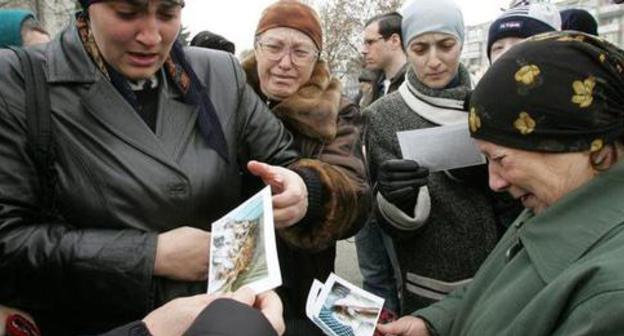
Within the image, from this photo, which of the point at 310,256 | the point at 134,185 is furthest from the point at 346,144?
the point at 134,185

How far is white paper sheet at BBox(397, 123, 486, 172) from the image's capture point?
231 cm

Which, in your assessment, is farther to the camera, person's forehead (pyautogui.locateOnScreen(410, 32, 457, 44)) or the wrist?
person's forehead (pyautogui.locateOnScreen(410, 32, 457, 44))

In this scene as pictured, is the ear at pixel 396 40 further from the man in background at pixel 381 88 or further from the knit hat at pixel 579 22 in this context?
the knit hat at pixel 579 22

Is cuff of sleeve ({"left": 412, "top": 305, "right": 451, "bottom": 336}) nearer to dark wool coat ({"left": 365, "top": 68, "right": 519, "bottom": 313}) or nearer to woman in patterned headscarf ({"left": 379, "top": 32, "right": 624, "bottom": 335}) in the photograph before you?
woman in patterned headscarf ({"left": 379, "top": 32, "right": 624, "bottom": 335})

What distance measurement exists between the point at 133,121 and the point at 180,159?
17 cm

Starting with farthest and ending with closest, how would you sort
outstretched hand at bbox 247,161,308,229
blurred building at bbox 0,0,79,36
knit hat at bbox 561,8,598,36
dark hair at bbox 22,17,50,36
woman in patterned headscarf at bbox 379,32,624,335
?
1. blurred building at bbox 0,0,79,36
2. dark hair at bbox 22,17,50,36
3. knit hat at bbox 561,8,598,36
4. outstretched hand at bbox 247,161,308,229
5. woman in patterned headscarf at bbox 379,32,624,335

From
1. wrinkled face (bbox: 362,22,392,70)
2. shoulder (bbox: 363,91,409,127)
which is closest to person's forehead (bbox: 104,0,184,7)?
shoulder (bbox: 363,91,409,127)

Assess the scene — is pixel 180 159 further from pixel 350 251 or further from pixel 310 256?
pixel 350 251

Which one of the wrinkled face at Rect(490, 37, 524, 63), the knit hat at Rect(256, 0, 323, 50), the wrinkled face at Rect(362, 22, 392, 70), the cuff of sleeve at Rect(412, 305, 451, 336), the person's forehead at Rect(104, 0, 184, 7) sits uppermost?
the person's forehead at Rect(104, 0, 184, 7)

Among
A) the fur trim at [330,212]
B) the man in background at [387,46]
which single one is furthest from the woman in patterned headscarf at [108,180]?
the man in background at [387,46]

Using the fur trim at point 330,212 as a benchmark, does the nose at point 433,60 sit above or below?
above

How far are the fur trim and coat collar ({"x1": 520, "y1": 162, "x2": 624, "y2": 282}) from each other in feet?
2.32

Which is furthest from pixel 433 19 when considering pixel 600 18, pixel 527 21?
pixel 600 18

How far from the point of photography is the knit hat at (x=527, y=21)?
2.58m
